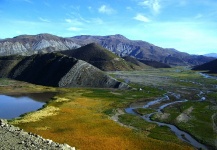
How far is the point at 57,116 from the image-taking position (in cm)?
7994

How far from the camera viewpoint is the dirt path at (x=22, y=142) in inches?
1565

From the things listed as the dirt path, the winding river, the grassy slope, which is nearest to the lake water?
the grassy slope

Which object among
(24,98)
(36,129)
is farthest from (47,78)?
(36,129)

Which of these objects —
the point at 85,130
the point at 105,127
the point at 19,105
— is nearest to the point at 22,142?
the point at 85,130

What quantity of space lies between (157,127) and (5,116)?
135 ft

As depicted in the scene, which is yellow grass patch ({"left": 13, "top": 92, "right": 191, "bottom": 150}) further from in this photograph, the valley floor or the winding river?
the winding river

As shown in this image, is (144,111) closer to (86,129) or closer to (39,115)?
(86,129)

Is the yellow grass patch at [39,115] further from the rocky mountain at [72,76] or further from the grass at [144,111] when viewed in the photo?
the rocky mountain at [72,76]

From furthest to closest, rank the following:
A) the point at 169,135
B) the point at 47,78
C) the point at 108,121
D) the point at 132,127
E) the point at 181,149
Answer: the point at 47,78 < the point at 108,121 < the point at 132,127 < the point at 169,135 < the point at 181,149

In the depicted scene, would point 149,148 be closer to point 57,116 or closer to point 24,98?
point 57,116

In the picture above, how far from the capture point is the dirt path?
39756mm

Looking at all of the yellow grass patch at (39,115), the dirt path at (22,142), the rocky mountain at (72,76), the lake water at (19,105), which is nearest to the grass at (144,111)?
the yellow grass patch at (39,115)

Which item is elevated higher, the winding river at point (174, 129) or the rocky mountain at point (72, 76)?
the rocky mountain at point (72, 76)

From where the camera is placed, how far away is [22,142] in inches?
1634
